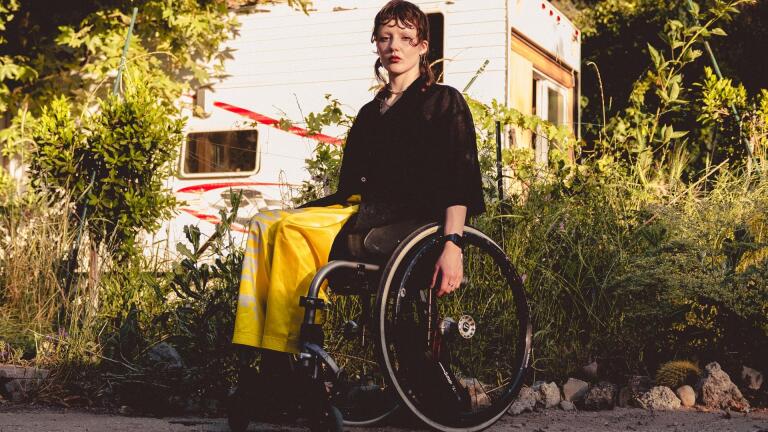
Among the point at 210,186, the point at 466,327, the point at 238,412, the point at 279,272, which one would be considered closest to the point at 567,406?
the point at 466,327

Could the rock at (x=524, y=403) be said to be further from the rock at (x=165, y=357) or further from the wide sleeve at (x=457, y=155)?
the rock at (x=165, y=357)

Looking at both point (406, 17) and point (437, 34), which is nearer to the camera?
point (406, 17)

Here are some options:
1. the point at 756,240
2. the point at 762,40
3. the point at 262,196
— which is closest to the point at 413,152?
the point at 756,240

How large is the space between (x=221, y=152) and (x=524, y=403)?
484cm

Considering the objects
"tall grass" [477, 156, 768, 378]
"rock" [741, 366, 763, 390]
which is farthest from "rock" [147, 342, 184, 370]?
"rock" [741, 366, 763, 390]

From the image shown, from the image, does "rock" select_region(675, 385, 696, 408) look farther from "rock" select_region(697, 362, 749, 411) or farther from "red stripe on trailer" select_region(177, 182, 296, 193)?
"red stripe on trailer" select_region(177, 182, 296, 193)

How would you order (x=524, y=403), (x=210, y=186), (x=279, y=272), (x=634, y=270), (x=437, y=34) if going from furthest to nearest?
(x=210, y=186), (x=437, y=34), (x=634, y=270), (x=524, y=403), (x=279, y=272)

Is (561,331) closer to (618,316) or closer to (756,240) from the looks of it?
(618,316)

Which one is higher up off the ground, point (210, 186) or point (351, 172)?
point (210, 186)

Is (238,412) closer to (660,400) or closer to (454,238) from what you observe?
(454,238)

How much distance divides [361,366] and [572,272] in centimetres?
115

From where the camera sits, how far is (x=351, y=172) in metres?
3.09

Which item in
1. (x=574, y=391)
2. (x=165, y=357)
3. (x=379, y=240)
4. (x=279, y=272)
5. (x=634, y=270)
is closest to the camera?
(x=279, y=272)

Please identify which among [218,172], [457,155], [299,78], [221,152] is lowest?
[457,155]
